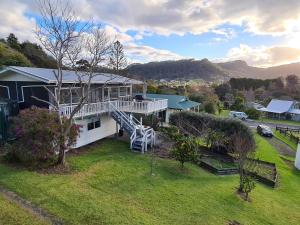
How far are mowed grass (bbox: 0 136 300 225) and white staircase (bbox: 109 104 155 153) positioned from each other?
1.81m

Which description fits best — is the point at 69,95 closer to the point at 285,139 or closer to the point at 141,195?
the point at 141,195

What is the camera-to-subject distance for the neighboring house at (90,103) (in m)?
17.5

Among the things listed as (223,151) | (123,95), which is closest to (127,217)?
(223,151)

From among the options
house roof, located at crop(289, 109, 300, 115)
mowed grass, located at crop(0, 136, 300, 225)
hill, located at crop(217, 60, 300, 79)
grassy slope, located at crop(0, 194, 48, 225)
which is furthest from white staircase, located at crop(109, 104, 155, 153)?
hill, located at crop(217, 60, 300, 79)

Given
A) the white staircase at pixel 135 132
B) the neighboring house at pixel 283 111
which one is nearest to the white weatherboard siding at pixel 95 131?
the white staircase at pixel 135 132

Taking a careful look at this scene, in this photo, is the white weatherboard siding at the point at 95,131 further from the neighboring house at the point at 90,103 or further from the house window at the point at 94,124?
the house window at the point at 94,124

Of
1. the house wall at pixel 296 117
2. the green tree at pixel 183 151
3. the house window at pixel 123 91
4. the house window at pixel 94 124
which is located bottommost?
the house wall at pixel 296 117

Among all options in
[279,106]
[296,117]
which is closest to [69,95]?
[279,106]

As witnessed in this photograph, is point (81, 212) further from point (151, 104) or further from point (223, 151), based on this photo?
point (223, 151)

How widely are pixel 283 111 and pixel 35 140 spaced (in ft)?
187

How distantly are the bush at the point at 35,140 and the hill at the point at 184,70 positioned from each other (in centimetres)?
9651

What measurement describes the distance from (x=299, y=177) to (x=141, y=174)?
16.0m

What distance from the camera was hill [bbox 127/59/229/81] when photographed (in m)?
117

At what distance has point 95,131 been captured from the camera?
21.7 meters
